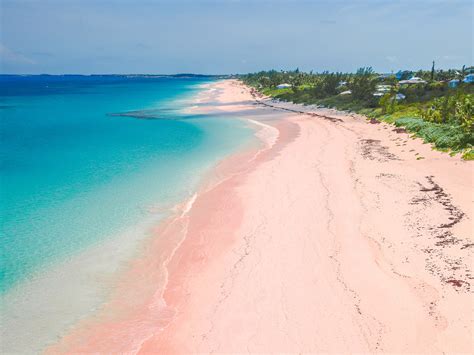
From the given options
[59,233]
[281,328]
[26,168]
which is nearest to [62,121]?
[26,168]

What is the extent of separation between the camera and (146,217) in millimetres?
17781

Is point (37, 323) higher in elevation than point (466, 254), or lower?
lower

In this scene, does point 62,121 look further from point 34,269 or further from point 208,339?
point 208,339

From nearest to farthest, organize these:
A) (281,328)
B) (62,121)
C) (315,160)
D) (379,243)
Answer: (281,328), (379,243), (315,160), (62,121)

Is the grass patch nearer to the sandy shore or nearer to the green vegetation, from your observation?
the green vegetation

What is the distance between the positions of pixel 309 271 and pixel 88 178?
18.6 metres

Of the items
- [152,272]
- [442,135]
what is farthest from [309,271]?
[442,135]

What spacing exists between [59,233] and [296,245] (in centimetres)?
1032

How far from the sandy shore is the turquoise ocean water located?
3.35 metres

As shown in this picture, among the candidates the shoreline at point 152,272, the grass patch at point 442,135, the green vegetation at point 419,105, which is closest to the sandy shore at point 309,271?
the shoreline at point 152,272

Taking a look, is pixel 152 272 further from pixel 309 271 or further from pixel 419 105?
pixel 419 105

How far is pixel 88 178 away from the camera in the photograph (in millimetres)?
25219

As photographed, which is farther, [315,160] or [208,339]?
[315,160]

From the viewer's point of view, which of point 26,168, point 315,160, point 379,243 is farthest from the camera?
point 26,168
